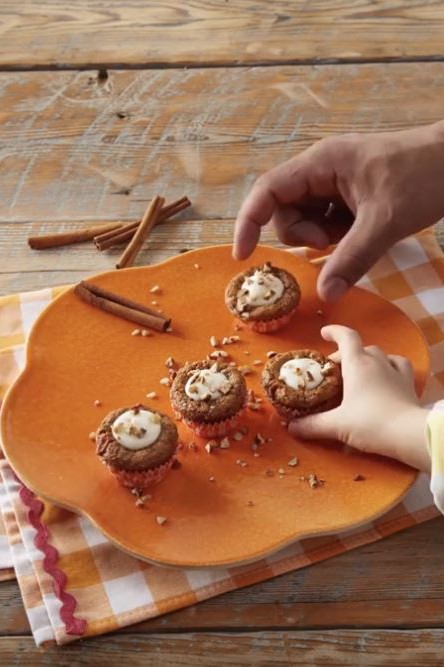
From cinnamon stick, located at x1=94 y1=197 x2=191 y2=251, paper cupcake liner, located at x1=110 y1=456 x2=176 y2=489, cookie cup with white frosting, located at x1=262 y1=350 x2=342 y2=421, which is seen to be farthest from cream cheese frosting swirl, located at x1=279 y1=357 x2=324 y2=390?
cinnamon stick, located at x1=94 y1=197 x2=191 y2=251

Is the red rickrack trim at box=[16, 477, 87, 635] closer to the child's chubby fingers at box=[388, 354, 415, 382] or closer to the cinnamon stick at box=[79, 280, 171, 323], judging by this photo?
the cinnamon stick at box=[79, 280, 171, 323]

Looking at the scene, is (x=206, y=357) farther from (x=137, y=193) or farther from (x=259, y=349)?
(x=137, y=193)

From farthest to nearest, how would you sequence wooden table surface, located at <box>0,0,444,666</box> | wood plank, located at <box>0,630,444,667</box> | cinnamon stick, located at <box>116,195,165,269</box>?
wooden table surface, located at <box>0,0,444,666</box> < cinnamon stick, located at <box>116,195,165,269</box> < wood plank, located at <box>0,630,444,667</box>

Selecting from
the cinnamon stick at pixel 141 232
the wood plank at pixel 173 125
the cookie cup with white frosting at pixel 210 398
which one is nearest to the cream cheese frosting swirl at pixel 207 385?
the cookie cup with white frosting at pixel 210 398

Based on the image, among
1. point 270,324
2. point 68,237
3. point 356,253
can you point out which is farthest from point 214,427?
point 68,237

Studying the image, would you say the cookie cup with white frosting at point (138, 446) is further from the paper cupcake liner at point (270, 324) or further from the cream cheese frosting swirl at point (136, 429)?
the paper cupcake liner at point (270, 324)
